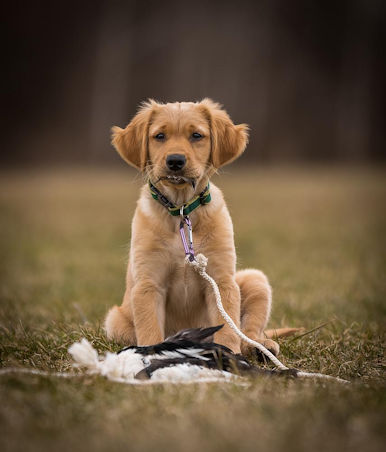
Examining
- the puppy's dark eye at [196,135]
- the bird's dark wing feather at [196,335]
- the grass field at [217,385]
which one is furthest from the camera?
the puppy's dark eye at [196,135]

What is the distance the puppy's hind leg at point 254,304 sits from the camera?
11.4 feet

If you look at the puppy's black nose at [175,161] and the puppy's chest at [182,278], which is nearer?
the puppy's black nose at [175,161]

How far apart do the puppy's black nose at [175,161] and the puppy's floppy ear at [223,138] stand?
0.36 metres

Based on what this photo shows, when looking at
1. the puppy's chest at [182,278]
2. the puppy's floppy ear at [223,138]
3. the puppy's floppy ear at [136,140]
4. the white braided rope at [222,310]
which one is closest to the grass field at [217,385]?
the white braided rope at [222,310]

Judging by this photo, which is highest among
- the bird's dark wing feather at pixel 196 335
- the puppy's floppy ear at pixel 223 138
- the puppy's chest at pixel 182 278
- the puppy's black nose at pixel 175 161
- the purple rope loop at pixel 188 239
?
the puppy's floppy ear at pixel 223 138

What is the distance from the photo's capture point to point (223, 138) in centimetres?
346

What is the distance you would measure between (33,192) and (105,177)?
345 centimetres

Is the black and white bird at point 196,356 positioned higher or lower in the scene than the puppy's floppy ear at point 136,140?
lower

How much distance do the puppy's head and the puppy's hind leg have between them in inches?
29.2

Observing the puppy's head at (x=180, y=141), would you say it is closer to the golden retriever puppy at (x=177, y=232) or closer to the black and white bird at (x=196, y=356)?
the golden retriever puppy at (x=177, y=232)

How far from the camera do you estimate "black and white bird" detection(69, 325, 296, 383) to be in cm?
260

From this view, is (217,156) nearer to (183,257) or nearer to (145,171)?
(145,171)

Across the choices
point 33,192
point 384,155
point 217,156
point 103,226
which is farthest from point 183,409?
point 384,155

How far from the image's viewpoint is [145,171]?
3434mm
